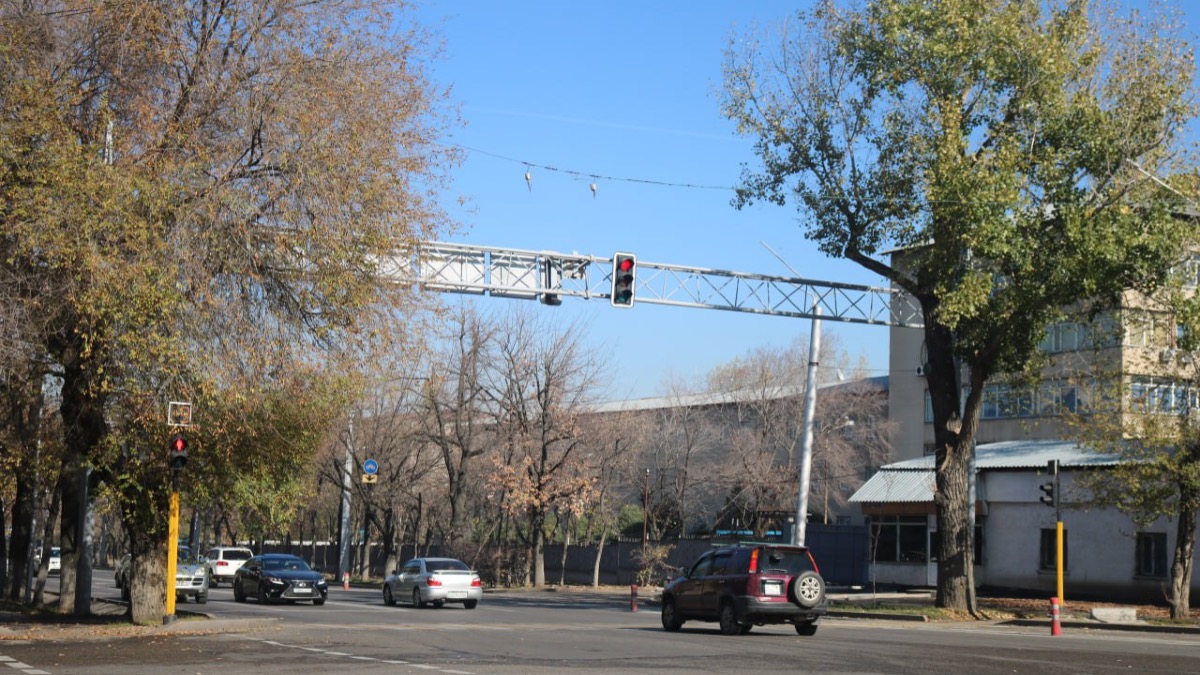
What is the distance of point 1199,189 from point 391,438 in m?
40.9

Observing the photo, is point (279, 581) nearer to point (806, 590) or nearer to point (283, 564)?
point (283, 564)

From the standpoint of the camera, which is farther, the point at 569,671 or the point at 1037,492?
the point at 1037,492

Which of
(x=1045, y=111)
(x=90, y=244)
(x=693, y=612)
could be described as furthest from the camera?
(x=1045, y=111)

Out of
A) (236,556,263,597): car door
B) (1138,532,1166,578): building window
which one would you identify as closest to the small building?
(1138,532,1166,578): building window

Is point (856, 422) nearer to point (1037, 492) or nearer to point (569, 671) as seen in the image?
point (1037, 492)

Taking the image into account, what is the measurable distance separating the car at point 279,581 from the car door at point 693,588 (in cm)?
1528

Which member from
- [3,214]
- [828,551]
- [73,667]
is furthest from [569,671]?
[828,551]

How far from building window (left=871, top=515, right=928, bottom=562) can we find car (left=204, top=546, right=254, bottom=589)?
27.1 metres

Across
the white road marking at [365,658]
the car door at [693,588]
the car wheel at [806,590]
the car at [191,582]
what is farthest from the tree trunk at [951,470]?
the car at [191,582]

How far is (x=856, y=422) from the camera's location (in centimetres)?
7188

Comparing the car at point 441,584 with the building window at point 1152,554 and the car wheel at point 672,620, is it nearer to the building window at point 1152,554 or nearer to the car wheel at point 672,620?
the car wheel at point 672,620

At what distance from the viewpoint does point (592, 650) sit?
65.5 feet

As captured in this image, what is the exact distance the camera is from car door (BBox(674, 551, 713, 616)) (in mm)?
25844

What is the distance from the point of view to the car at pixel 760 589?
944 inches
